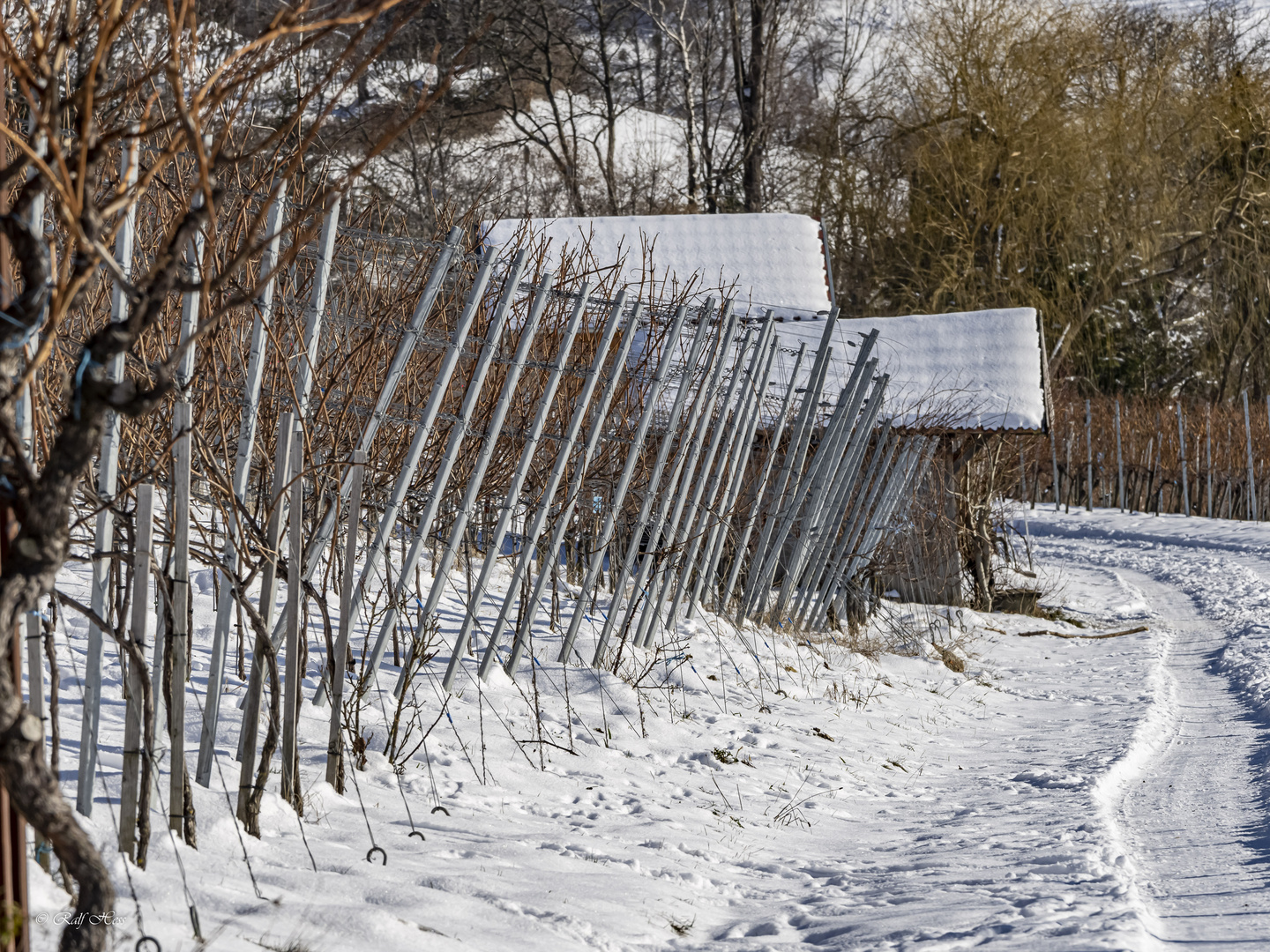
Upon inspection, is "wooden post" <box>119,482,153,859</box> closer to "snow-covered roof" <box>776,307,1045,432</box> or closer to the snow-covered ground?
the snow-covered ground

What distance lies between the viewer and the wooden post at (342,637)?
3.25 meters

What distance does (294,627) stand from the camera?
2.99 metres

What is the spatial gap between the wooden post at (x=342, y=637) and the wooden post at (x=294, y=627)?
150mm

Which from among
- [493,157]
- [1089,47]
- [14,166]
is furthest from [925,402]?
[1089,47]

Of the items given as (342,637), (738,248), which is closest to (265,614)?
(342,637)

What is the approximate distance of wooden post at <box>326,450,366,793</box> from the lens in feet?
10.7

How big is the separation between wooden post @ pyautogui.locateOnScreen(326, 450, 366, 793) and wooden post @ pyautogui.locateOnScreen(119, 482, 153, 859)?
633 millimetres

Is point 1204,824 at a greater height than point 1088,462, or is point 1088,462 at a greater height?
point 1088,462

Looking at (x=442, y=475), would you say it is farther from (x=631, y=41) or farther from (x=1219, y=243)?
(x=1219, y=243)

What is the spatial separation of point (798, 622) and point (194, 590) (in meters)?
4.10

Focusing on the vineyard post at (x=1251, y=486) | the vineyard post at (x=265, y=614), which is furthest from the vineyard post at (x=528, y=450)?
the vineyard post at (x=1251, y=486)

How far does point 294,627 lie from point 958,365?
32.8 ft

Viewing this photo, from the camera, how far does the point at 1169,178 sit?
2670 cm

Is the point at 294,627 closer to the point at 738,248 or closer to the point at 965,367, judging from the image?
the point at 965,367
